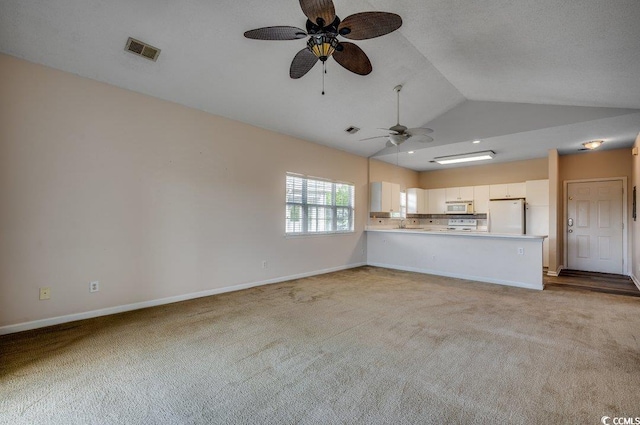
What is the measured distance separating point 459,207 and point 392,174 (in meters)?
2.01

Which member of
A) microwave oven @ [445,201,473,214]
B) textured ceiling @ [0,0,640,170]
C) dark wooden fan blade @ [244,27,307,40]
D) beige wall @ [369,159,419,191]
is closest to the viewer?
Answer: dark wooden fan blade @ [244,27,307,40]

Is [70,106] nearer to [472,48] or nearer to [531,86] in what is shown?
[472,48]

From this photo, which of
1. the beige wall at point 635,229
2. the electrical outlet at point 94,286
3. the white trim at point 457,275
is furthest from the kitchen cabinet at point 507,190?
the electrical outlet at point 94,286

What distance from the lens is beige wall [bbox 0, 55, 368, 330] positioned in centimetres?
288

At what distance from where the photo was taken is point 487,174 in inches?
302

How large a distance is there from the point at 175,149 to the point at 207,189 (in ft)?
2.22

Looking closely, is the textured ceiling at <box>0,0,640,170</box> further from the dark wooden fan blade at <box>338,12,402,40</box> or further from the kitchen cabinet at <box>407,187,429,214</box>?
the kitchen cabinet at <box>407,187,429,214</box>

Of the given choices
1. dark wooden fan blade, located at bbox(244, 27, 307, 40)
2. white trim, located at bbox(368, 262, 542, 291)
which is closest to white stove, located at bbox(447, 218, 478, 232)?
white trim, located at bbox(368, 262, 542, 291)

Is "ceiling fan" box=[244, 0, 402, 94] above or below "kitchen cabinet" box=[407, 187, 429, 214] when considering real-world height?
above

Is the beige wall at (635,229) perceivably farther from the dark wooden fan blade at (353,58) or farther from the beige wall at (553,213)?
the dark wooden fan blade at (353,58)

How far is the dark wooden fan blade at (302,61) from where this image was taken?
2.51m

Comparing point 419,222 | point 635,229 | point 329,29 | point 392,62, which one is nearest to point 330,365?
point 329,29

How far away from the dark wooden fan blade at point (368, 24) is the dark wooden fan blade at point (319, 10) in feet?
0.37

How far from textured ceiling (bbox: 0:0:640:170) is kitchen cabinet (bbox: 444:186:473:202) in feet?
7.84
